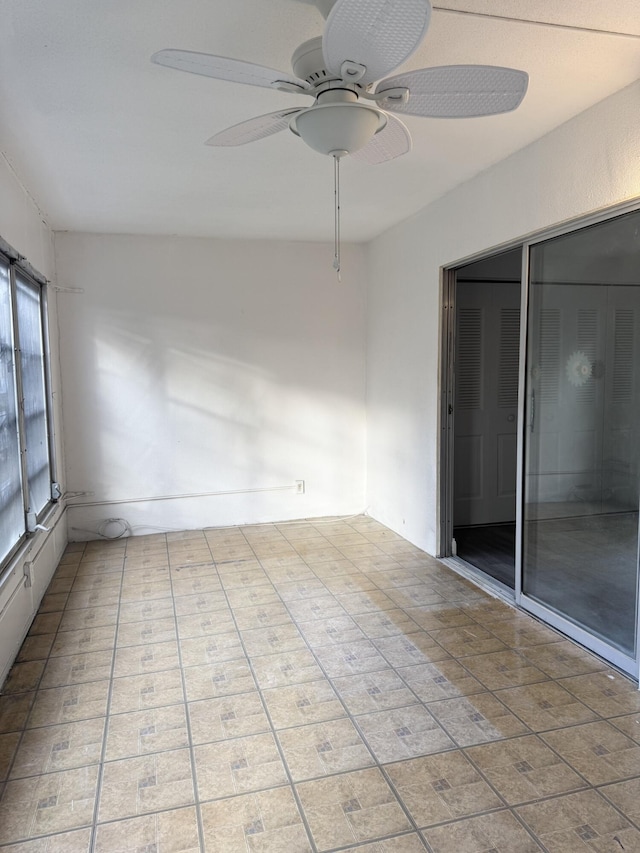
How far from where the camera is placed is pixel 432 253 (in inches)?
160

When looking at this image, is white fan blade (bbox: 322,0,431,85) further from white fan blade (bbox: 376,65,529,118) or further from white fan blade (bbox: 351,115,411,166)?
white fan blade (bbox: 351,115,411,166)

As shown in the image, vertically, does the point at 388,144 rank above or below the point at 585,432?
above

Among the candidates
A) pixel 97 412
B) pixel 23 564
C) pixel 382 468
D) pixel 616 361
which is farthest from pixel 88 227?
pixel 616 361

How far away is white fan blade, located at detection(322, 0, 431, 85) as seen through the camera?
1.26 m

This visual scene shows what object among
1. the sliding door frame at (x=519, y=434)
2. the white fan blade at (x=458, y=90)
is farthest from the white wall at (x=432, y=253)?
the white fan blade at (x=458, y=90)

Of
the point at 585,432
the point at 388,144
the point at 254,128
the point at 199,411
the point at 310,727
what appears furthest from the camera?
the point at 199,411

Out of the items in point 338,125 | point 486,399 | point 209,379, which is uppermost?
point 338,125

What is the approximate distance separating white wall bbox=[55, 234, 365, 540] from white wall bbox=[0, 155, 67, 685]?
0.27 meters

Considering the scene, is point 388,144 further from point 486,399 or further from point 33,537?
point 486,399

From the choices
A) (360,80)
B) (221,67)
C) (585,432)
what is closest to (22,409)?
(221,67)

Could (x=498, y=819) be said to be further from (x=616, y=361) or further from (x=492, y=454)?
(x=492, y=454)

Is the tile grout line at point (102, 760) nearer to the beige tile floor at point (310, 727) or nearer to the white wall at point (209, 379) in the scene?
the beige tile floor at point (310, 727)

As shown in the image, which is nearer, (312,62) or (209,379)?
(312,62)

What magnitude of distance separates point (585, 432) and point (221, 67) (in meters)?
Result: 2.26
